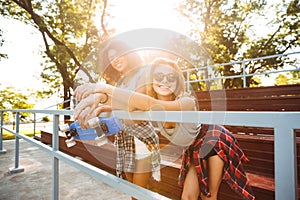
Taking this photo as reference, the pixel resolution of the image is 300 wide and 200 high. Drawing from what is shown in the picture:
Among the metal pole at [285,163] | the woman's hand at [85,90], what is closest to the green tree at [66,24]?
the woman's hand at [85,90]

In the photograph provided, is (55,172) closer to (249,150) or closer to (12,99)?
(249,150)

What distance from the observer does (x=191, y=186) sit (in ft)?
3.88

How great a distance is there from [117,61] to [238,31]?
12.8 meters

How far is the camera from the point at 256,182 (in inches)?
73.6

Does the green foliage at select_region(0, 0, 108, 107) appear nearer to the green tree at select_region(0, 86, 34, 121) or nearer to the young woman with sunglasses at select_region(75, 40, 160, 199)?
the young woman with sunglasses at select_region(75, 40, 160, 199)

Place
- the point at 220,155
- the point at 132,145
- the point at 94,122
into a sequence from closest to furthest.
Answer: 1. the point at 94,122
2. the point at 220,155
3. the point at 132,145

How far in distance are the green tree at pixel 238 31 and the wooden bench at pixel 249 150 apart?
722cm

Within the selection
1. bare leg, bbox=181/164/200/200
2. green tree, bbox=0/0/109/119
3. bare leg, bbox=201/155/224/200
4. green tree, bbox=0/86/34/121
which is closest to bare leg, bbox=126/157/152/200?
bare leg, bbox=181/164/200/200

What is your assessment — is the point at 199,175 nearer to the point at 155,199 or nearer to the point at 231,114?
the point at 155,199

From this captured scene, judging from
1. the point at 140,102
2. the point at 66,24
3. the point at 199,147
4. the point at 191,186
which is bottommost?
the point at 191,186

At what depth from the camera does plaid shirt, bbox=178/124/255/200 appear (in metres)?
1.12

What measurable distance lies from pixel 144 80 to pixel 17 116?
3.24 metres

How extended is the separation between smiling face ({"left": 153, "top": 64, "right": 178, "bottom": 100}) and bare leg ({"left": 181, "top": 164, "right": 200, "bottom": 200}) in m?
0.46

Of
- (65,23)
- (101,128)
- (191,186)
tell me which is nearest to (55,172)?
(101,128)
